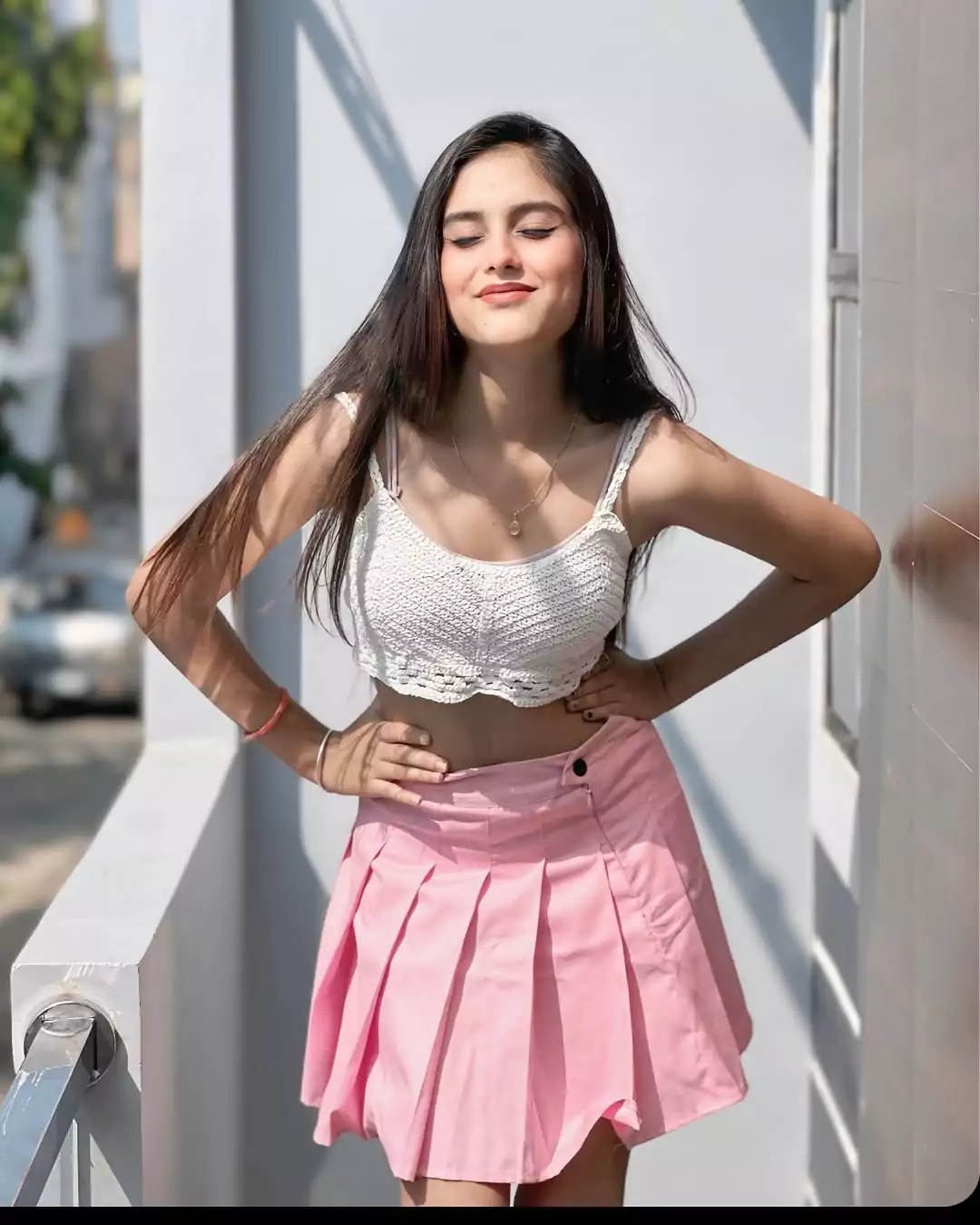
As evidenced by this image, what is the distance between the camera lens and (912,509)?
74.2 inches

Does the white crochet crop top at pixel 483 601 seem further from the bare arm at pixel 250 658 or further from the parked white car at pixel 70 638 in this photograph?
the parked white car at pixel 70 638

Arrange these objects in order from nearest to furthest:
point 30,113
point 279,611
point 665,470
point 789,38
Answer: point 665,470
point 789,38
point 279,611
point 30,113

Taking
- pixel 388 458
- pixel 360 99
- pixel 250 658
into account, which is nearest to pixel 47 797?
pixel 360 99

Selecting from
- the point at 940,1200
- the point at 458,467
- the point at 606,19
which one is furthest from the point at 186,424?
the point at 940,1200

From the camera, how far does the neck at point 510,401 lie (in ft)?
6.19

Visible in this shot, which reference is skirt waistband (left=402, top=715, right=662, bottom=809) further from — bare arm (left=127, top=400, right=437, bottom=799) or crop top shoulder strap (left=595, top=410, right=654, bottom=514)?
crop top shoulder strap (left=595, top=410, right=654, bottom=514)

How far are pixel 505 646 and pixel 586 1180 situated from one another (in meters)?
0.60

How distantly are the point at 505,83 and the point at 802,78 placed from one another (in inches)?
17.8

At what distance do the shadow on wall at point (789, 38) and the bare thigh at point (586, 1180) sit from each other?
5.26 feet

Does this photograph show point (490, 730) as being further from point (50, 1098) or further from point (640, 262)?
point (640, 262)

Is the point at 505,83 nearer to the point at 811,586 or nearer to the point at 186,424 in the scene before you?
the point at 186,424

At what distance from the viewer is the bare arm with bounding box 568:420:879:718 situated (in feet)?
6.21

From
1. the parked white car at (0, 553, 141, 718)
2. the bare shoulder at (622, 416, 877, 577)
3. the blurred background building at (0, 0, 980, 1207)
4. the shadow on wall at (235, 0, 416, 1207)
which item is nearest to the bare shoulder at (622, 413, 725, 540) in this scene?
the bare shoulder at (622, 416, 877, 577)

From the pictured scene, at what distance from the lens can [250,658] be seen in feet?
7.01
